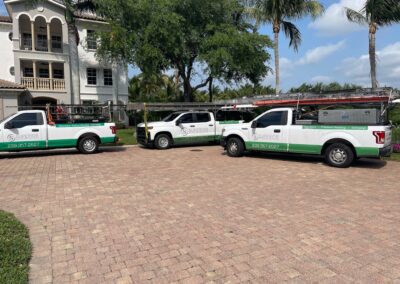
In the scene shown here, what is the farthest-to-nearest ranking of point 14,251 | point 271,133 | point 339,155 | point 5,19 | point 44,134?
point 5,19 → point 44,134 → point 271,133 → point 339,155 → point 14,251

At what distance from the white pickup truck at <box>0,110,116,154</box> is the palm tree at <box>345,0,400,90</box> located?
50.9 ft

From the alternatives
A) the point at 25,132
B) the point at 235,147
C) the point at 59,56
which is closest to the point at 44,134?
the point at 25,132

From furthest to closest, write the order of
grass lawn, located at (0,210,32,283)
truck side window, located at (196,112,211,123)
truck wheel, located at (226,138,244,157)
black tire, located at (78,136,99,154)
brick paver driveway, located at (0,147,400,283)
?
truck side window, located at (196,112,211,123)
black tire, located at (78,136,99,154)
truck wheel, located at (226,138,244,157)
brick paver driveway, located at (0,147,400,283)
grass lawn, located at (0,210,32,283)

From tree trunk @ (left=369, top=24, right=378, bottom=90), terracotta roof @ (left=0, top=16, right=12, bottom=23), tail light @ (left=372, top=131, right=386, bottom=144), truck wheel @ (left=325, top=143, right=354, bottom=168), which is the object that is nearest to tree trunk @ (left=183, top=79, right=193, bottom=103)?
tree trunk @ (left=369, top=24, right=378, bottom=90)

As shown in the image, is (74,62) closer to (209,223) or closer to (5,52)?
(5,52)

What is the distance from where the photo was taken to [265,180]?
8227 mm

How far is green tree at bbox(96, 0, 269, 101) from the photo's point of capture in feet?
63.0

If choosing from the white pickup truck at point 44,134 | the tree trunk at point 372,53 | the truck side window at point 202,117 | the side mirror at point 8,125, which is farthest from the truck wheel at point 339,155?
→ the tree trunk at point 372,53

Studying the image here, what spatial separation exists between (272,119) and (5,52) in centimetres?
2582

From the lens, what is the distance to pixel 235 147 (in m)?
12.4

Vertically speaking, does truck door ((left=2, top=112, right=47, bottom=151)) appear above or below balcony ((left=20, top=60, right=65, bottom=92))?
below

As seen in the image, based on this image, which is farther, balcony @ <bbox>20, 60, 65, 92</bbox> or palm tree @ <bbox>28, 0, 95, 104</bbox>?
balcony @ <bbox>20, 60, 65, 92</bbox>

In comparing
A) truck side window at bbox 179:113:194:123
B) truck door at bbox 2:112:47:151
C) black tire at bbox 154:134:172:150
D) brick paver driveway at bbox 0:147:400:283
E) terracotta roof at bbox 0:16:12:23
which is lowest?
brick paver driveway at bbox 0:147:400:283

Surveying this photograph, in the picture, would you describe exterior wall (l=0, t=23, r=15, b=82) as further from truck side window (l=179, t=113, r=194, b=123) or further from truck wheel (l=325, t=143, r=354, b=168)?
truck wheel (l=325, t=143, r=354, b=168)
